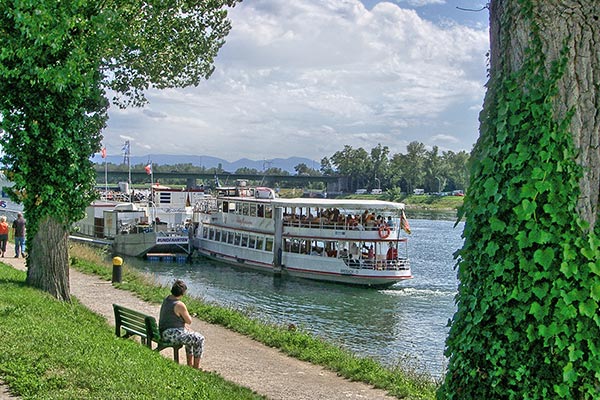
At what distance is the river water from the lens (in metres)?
20.9

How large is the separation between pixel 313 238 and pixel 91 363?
29.0 m

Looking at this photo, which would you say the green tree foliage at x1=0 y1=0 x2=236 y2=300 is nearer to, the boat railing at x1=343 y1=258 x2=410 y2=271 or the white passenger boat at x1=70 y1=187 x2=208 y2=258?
the boat railing at x1=343 y1=258 x2=410 y2=271

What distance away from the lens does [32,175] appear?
1438 cm

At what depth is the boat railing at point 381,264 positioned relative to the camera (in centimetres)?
3350

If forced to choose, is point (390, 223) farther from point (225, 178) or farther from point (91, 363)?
point (225, 178)

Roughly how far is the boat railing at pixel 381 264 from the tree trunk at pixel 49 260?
21.3m

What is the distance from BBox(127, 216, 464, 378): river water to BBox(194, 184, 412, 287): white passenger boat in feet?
2.67

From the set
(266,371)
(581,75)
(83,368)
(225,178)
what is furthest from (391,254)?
(225,178)

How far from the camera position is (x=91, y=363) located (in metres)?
8.12

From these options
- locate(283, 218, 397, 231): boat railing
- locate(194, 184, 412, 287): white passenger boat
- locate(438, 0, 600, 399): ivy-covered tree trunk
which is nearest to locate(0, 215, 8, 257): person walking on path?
locate(194, 184, 412, 287): white passenger boat

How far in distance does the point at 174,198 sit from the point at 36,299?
1708 inches

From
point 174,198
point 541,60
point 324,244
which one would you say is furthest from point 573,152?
point 174,198

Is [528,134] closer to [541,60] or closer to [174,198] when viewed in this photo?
[541,60]

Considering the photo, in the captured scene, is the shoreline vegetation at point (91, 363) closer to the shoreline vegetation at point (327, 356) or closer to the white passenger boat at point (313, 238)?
the shoreline vegetation at point (327, 356)
